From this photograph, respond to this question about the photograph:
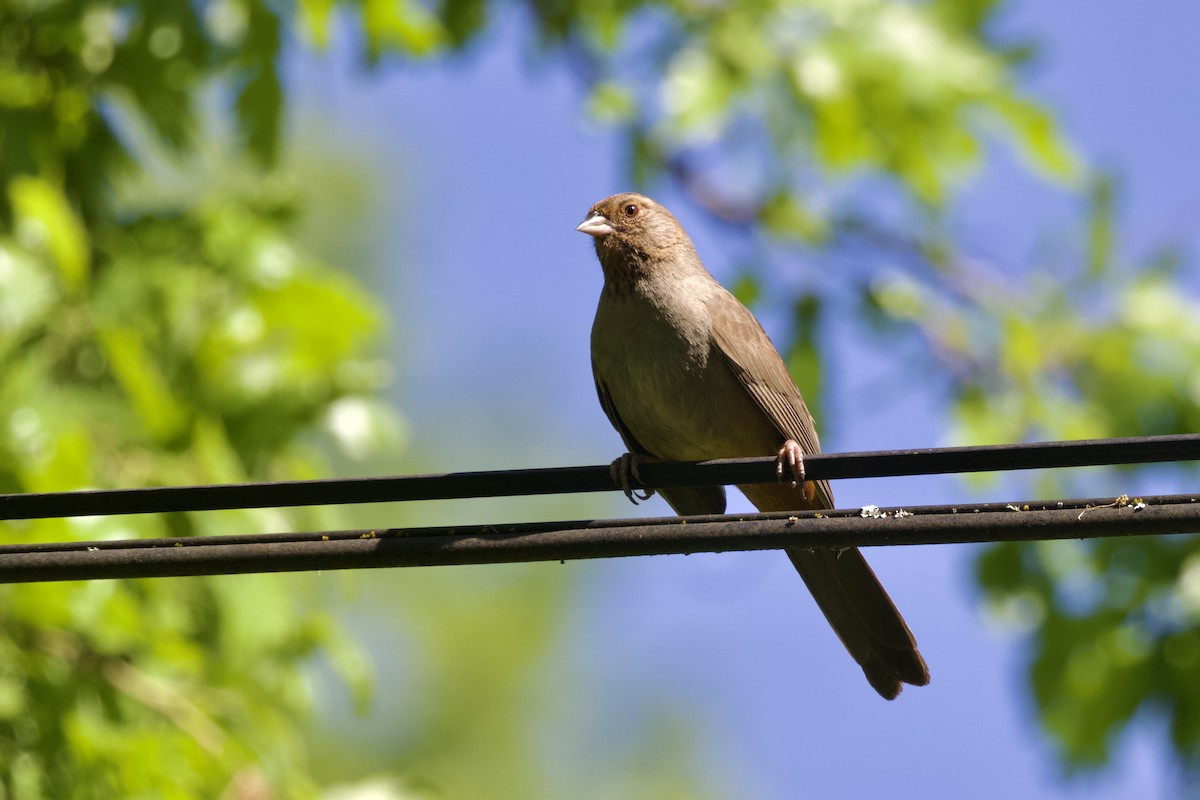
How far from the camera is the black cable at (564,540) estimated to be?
3.14 metres

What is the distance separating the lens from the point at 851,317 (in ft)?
23.0

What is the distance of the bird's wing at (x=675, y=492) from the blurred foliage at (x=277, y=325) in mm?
906

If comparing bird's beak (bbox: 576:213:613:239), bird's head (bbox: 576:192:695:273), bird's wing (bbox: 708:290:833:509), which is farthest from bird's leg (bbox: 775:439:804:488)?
bird's beak (bbox: 576:213:613:239)

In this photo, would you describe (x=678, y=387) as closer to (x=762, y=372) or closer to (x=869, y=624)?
(x=762, y=372)

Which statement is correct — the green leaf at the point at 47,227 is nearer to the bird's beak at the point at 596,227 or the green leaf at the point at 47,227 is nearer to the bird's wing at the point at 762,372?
the bird's beak at the point at 596,227

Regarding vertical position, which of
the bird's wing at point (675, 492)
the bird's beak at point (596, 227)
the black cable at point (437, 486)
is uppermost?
the bird's beak at point (596, 227)

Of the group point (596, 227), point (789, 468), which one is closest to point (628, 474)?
point (789, 468)

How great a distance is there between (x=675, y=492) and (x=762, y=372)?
61cm

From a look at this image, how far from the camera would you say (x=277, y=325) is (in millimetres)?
5953

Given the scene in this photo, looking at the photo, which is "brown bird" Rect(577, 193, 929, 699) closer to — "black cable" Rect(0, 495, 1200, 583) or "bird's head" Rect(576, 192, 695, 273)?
"bird's head" Rect(576, 192, 695, 273)

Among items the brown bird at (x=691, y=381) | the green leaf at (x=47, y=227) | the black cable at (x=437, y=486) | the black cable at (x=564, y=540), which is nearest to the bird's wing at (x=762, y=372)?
the brown bird at (x=691, y=381)

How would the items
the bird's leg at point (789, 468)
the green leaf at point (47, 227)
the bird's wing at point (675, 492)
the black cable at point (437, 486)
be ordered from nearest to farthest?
the black cable at point (437, 486), the bird's leg at point (789, 468), the green leaf at point (47, 227), the bird's wing at point (675, 492)

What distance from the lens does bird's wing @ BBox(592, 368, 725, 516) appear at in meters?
5.80

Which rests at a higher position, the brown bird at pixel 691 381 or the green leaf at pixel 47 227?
the green leaf at pixel 47 227
